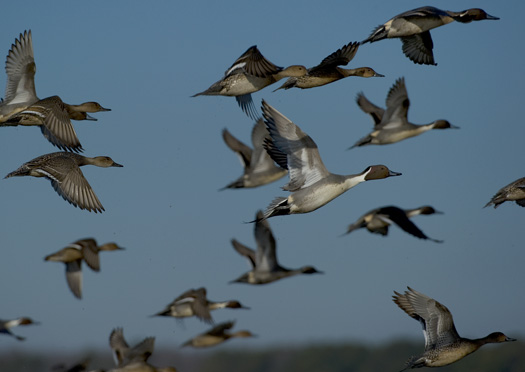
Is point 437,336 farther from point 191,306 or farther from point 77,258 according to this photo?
point 77,258

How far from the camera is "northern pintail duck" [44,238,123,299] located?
1334 cm

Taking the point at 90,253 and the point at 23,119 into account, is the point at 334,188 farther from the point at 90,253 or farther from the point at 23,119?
the point at 90,253

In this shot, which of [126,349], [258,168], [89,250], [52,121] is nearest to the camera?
[52,121]

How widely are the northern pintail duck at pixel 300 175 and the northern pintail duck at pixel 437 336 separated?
1858 millimetres

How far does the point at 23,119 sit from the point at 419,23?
5.17 metres

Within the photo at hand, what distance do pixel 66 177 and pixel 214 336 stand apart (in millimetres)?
4434

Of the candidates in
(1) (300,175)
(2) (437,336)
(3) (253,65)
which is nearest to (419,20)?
(3) (253,65)

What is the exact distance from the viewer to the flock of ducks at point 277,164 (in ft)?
30.8

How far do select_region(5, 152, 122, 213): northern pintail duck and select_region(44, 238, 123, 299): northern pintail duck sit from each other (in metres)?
2.54

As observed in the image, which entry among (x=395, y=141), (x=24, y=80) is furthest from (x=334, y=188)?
(x=395, y=141)

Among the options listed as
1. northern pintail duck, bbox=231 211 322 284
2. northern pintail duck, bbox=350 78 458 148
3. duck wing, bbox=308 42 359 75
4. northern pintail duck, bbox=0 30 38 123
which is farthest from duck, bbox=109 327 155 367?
northern pintail duck, bbox=350 78 458 148

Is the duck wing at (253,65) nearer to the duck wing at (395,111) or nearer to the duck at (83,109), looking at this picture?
the duck at (83,109)

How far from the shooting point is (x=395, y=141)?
1625 centimetres

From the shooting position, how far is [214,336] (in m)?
14.3
